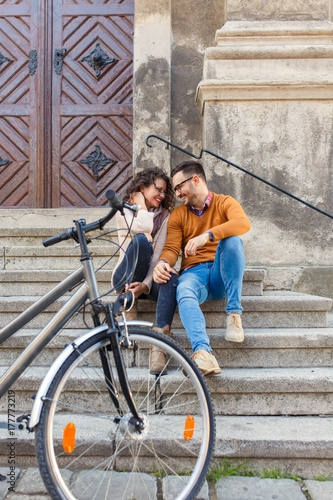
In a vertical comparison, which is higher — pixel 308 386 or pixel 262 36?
pixel 262 36

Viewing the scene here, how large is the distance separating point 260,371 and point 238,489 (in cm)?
77

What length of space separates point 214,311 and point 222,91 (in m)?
2.19

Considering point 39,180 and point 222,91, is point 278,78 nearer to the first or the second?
point 222,91

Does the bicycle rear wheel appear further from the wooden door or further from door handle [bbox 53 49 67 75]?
door handle [bbox 53 49 67 75]

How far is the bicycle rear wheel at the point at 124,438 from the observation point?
5.13ft

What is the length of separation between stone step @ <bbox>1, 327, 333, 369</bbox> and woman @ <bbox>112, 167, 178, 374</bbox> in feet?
0.90

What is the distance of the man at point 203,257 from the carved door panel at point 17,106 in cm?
276

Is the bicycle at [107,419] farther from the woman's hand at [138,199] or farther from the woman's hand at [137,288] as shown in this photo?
the woman's hand at [138,199]

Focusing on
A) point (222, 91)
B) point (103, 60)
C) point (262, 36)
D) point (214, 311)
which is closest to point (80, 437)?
point (214, 311)

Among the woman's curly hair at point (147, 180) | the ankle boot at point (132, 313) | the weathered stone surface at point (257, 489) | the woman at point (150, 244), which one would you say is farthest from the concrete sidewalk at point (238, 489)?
the woman's curly hair at point (147, 180)

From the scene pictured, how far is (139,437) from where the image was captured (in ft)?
5.49

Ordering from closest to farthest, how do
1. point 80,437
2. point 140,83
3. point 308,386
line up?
1. point 80,437
2. point 308,386
3. point 140,83

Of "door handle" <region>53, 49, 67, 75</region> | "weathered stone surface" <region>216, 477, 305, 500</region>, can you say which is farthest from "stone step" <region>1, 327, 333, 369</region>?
"door handle" <region>53, 49, 67, 75</region>

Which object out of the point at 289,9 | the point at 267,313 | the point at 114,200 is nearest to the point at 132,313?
the point at 267,313
